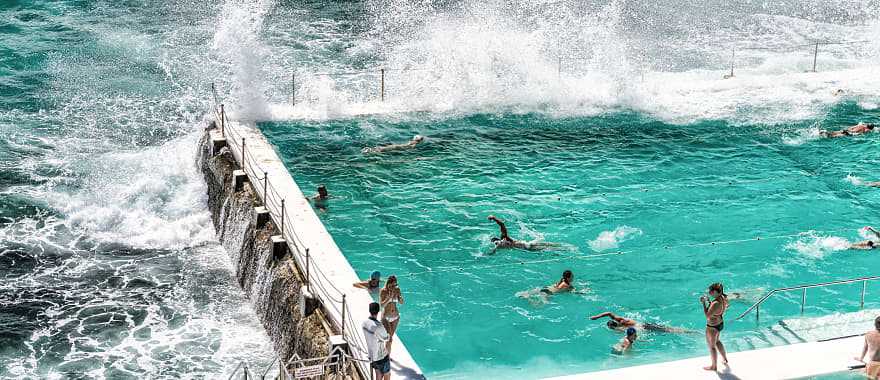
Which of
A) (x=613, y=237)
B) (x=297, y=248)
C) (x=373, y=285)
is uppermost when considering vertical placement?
(x=373, y=285)

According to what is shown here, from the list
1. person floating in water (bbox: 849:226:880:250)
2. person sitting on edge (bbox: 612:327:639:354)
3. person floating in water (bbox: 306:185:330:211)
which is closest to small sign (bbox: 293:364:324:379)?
person sitting on edge (bbox: 612:327:639:354)

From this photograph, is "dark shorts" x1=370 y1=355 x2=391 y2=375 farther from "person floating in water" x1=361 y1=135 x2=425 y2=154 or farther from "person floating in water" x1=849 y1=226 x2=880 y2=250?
"person floating in water" x1=361 y1=135 x2=425 y2=154

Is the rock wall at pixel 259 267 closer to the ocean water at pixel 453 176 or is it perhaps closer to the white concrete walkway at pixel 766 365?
the ocean water at pixel 453 176

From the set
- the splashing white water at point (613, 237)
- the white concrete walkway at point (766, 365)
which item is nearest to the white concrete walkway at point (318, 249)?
the white concrete walkway at point (766, 365)

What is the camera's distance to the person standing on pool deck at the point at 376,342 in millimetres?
11891

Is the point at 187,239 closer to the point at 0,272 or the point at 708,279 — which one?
the point at 0,272

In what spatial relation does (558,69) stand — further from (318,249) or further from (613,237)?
(318,249)

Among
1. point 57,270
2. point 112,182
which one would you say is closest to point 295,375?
point 57,270

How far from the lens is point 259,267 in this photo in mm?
17969

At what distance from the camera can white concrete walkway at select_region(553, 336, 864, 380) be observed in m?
13.4

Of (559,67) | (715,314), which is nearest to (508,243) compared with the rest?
(715,314)

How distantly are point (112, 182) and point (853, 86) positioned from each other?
1919 centimetres

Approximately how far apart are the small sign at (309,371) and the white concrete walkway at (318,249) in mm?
1162

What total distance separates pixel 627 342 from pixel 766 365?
1980 mm
